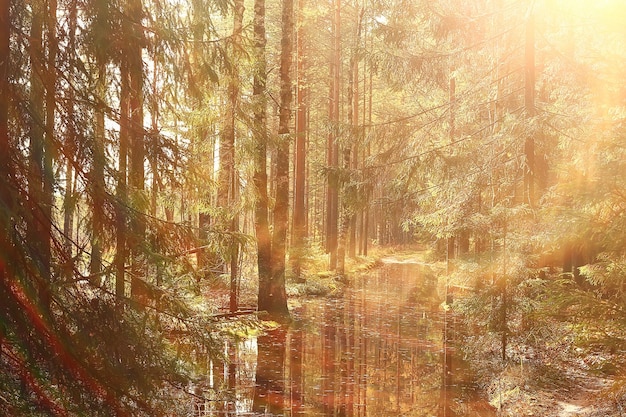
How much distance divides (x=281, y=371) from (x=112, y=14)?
6.97m

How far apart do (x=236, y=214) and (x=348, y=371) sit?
546 centimetres

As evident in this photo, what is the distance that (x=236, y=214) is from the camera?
13664mm

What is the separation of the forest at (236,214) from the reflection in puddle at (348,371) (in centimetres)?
7

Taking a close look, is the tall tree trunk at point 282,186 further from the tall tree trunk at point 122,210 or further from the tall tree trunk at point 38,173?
the tall tree trunk at point 38,173

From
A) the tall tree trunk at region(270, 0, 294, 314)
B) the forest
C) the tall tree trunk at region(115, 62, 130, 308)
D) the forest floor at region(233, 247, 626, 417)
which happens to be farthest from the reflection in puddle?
the tall tree trunk at region(115, 62, 130, 308)

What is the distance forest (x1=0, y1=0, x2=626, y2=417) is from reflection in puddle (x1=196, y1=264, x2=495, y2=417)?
74 mm

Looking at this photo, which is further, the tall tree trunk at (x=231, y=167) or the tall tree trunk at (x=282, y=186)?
the tall tree trunk at (x=282, y=186)

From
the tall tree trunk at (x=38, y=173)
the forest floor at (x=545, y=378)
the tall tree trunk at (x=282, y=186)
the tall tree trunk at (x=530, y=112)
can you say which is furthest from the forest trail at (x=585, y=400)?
the tall tree trunk at (x=282, y=186)

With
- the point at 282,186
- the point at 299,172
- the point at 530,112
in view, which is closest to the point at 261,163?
the point at 282,186

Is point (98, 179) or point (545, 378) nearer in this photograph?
point (98, 179)

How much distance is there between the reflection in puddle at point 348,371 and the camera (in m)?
7.89

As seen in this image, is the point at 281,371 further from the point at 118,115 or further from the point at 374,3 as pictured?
the point at 374,3

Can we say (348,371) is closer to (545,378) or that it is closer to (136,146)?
(545,378)

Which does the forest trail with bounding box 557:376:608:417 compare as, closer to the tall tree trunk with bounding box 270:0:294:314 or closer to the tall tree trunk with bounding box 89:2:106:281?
the tall tree trunk with bounding box 89:2:106:281
